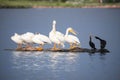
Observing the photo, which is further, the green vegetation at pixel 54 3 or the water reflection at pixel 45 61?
the green vegetation at pixel 54 3

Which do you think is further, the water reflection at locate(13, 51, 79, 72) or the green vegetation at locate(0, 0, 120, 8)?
the green vegetation at locate(0, 0, 120, 8)

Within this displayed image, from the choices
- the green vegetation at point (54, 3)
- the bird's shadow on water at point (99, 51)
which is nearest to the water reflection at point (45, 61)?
the bird's shadow on water at point (99, 51)

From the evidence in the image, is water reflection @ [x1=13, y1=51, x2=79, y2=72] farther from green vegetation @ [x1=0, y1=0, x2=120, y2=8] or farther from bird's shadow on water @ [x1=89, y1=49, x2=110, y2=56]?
green vegetation @ [x1=0, y1=0, x2=120, y2=8]

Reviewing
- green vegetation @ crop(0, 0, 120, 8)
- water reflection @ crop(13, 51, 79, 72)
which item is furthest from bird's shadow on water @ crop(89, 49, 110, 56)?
green vegetation @ crop(0, 0, 120, 8)

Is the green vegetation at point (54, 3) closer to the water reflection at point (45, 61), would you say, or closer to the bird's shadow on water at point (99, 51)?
A: the bird's shadow on water at point (99, 51)

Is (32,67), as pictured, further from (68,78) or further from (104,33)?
(104,33)

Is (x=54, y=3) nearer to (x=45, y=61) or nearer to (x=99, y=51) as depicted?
(x=99, y=51)

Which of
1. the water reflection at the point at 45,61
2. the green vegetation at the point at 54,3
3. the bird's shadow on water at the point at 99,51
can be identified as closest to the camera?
the water reflection at the point at 45,61

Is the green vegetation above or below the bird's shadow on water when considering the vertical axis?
above

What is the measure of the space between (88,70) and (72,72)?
59cm

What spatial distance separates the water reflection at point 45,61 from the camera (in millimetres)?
20844

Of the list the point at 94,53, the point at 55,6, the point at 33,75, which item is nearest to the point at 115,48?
the point at 94,53

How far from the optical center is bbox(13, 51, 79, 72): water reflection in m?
20.8

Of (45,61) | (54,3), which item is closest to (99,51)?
(45,61)
